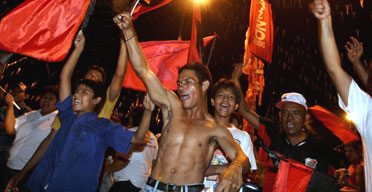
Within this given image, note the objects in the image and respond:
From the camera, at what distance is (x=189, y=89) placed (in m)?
3.55

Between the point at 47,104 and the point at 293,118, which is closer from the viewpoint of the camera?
the point at 293,118

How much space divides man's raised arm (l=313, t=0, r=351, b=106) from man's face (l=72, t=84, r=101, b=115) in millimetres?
2745

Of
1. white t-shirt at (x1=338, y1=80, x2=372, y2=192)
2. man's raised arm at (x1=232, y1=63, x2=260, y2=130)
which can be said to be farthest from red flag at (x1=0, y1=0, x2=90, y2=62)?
white t-shirt at (x1=338, y1=80, x2=372, y2=192)

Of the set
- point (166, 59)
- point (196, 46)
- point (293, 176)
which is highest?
point (196, 46)

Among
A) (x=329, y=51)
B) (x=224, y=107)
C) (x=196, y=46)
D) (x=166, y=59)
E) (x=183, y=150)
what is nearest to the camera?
(x=329, y=51)

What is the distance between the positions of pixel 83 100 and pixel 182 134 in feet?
4.69

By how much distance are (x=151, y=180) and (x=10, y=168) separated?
3040mm

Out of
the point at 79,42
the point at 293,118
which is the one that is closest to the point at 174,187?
the point at 79,42

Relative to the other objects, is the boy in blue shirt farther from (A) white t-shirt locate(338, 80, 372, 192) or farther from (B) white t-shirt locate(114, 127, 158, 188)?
(A) white t-shirt locate(338, 80, 372, 192)

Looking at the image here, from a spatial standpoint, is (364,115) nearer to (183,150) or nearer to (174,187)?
(183,150)

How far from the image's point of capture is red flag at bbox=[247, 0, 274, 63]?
7016 millimetres

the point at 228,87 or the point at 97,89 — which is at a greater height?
the point at 228,87

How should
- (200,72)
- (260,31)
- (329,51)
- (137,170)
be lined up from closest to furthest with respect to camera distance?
(329,51) < (200,72) < (137,170) < (260,31)

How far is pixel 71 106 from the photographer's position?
3822 millimetres
